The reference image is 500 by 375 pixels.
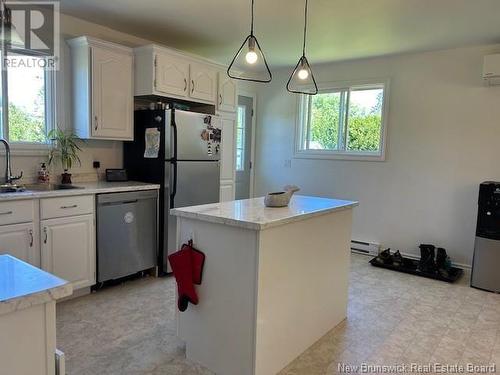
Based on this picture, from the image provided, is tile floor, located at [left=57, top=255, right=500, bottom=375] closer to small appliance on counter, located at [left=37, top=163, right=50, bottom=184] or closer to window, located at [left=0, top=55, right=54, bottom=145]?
small appliance on counter, located at [left=37, top=163, right=50, bottom=184]

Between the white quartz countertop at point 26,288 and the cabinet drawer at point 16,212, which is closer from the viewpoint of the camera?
the white quartz countertop at point 26,288

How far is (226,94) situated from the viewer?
452 cm

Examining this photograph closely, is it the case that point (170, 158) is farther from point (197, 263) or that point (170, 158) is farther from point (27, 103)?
point (197, 263)

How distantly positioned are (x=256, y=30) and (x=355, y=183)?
7.83 ft

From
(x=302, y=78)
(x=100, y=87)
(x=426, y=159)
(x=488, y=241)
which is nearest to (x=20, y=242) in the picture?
(x=100, y=87)

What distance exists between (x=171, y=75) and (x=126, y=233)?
164cm

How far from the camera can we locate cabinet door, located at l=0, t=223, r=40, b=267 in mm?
2621

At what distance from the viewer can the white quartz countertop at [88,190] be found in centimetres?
267

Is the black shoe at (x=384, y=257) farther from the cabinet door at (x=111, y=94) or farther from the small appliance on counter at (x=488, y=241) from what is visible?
the cabinet door at (x=111, y=94)

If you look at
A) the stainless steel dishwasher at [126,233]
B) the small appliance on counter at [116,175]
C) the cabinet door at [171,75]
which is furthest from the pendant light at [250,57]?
the small appliance on counter at [116,175]

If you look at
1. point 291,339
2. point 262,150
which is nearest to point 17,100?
point 291,339

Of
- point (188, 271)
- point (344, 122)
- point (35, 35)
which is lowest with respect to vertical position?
point (188, 271)

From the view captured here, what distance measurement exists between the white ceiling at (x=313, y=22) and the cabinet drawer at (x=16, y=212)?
1.72m

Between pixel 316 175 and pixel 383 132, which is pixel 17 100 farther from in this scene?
pixel 383 132
